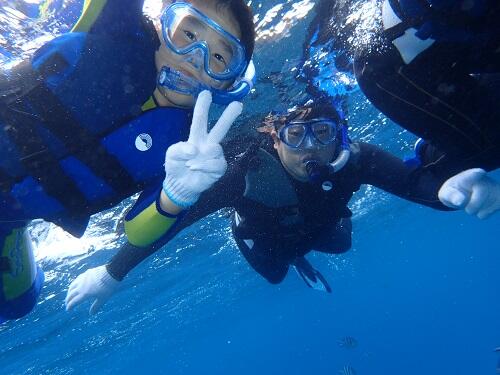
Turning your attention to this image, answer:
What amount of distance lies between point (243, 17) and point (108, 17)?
168 cm

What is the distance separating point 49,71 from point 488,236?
251ft

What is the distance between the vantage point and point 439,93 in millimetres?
3104

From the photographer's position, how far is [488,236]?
64.9 m

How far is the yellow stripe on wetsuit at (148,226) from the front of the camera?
4066mm

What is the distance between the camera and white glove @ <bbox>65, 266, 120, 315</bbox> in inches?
225

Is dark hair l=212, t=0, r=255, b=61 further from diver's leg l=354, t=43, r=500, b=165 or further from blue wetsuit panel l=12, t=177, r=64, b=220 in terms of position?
blue wetsuit panel l=12, t=177, r=64, b=220

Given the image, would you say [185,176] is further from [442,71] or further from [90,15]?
[442,71]

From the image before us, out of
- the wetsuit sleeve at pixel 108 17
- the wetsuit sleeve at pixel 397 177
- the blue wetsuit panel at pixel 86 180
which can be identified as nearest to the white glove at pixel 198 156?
the blue wetsuit panel at pixel 86 180

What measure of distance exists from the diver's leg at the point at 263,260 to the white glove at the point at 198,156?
202 inches

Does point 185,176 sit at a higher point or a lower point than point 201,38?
lower

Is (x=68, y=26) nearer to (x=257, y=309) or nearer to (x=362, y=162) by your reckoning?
(x=362, y=162)

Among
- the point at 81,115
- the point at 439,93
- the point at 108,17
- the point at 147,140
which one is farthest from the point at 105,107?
A: the point at 439,93

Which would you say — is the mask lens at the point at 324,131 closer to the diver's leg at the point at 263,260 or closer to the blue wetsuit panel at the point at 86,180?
the diver's leg at the point at 263,260

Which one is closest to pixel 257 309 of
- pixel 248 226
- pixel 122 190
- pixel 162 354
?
pixel 162 354
